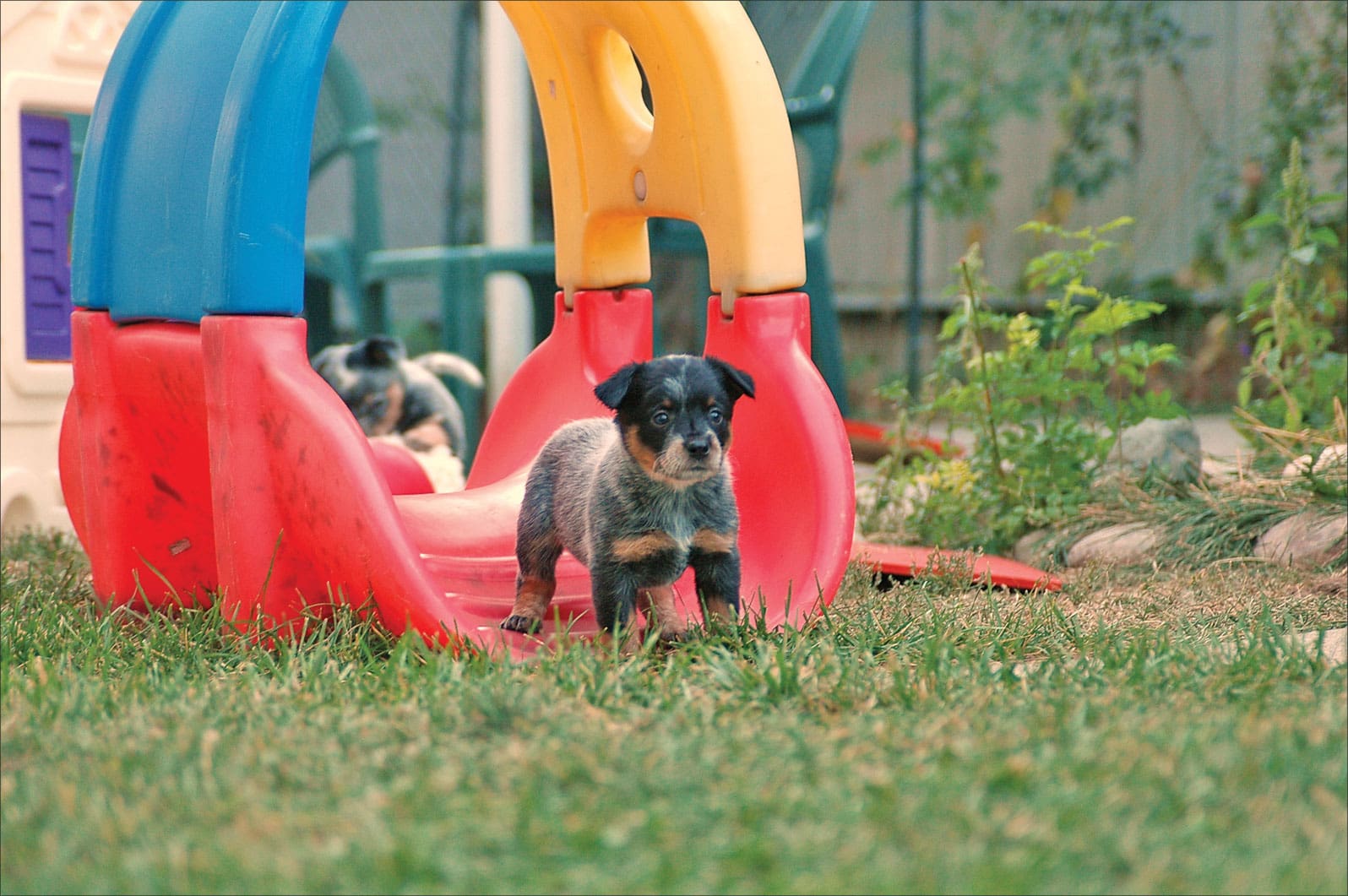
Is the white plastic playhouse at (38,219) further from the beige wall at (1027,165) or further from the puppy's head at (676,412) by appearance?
the beige wall at (1027,165)

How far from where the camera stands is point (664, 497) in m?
2.57

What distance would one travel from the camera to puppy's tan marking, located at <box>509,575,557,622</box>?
2844 mm

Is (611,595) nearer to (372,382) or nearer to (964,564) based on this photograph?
(964,564)

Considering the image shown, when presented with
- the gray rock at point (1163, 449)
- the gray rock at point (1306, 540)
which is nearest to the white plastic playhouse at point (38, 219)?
the gray rock at point (1163, 449)

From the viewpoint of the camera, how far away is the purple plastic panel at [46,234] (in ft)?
15.1

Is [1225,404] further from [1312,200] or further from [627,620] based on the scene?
[627,620]

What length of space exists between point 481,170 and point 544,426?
458cm

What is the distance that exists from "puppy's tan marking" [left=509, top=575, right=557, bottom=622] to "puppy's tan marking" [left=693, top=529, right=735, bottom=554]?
0.42 meters

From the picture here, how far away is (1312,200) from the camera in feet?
14.4

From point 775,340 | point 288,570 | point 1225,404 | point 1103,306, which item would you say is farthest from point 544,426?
point 1225,404

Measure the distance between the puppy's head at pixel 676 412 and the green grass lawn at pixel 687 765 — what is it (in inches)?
13.5

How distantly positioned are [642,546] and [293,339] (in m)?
0.86

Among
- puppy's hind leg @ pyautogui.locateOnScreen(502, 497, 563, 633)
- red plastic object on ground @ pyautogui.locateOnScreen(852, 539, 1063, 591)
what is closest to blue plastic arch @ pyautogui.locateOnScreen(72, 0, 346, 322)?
puppy's hind leg @ pyautogui.locateOnScreen(502, 497, 563, 633)

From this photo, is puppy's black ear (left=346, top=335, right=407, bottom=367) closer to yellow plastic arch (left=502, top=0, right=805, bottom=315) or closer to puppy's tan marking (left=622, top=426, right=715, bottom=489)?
yellow plastic arch (left=502, top=0, right=805, bottom=315)
